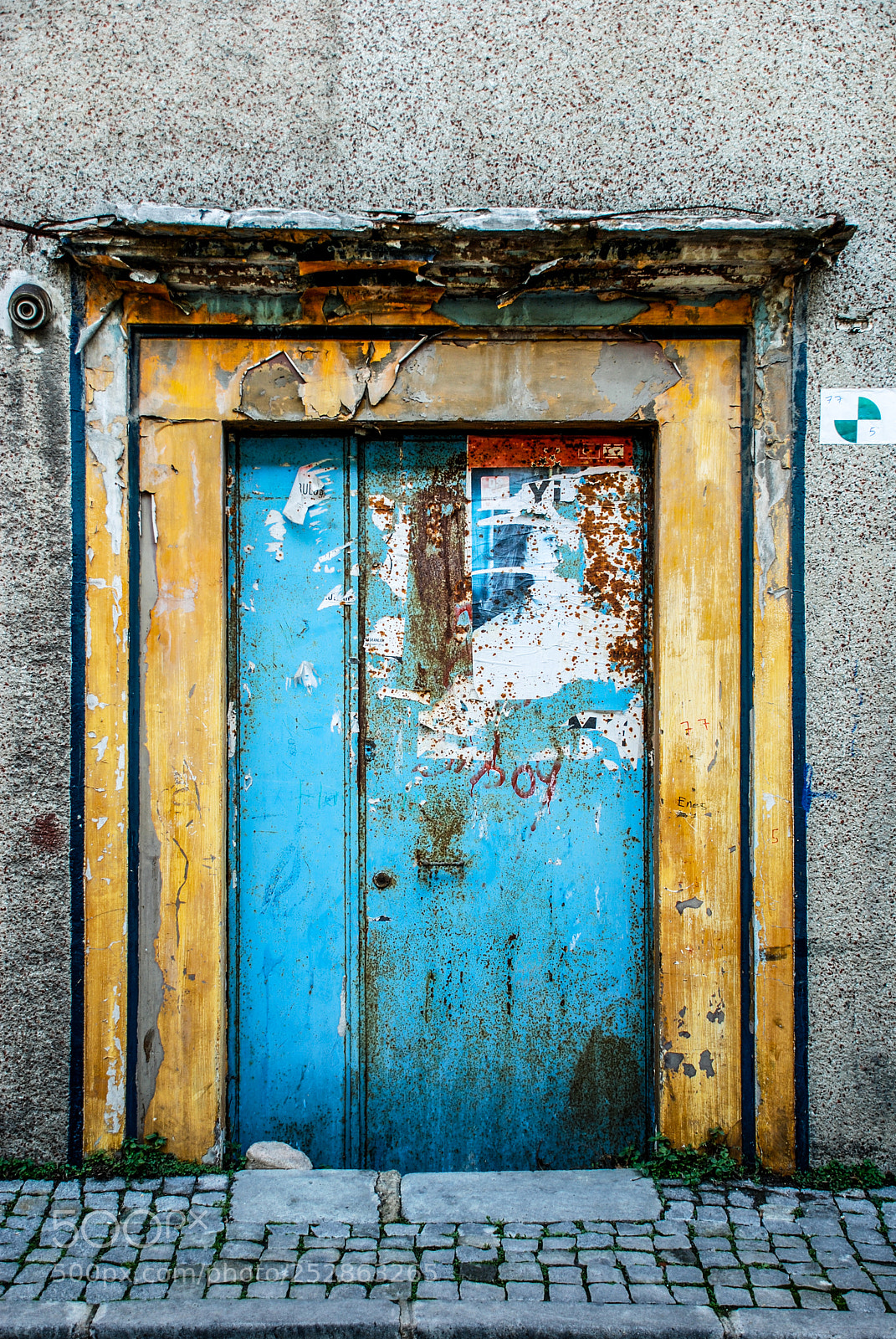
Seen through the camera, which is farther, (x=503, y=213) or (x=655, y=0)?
(x=655, y=0)

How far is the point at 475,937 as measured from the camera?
2.73m

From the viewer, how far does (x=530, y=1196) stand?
94.0 inches

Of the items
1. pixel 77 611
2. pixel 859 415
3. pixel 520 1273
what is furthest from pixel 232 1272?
pixel 859 415

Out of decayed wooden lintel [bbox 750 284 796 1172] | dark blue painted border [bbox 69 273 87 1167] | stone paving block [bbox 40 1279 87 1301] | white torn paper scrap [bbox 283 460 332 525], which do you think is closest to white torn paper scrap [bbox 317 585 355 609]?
white torn paper scrap [bbox 283 460 332 525]

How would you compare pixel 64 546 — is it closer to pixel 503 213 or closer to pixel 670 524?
pixel 503 213

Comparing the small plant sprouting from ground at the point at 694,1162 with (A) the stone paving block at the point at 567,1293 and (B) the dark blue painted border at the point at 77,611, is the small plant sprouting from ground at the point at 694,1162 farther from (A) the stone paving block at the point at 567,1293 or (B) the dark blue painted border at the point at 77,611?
(B) the dark blue painted border at the point at 77,611

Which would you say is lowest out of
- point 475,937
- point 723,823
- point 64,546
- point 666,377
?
point 475,937

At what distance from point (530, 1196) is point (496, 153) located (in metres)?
3.46

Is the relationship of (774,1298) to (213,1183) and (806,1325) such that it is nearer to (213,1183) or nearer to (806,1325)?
(806,1325)

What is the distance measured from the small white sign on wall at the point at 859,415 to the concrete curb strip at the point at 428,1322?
260cm

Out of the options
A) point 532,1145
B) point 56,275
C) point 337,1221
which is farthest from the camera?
point 532,1145

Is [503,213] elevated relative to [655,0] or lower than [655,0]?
lower

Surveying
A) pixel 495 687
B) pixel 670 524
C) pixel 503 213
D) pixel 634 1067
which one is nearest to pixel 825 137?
pixel 503 213

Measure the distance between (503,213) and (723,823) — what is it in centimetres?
212
